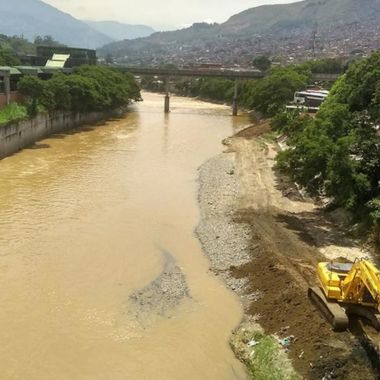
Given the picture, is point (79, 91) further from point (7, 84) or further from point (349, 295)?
point (349, 295)

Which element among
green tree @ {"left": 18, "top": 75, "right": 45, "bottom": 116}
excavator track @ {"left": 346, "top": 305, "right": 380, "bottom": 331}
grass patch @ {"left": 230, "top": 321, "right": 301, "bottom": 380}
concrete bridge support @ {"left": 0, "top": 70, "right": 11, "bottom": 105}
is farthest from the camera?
green tree @ {"left": 18, "top": 75, "right": 45, "bottom": 116}

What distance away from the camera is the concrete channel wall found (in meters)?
48.0

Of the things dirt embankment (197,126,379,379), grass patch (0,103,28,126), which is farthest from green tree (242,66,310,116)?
dirt embankment (197,126,379,379)

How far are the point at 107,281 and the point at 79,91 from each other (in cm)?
4745

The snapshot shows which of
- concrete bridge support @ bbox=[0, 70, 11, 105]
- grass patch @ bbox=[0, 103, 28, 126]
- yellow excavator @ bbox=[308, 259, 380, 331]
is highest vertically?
concrete bridge support @ bbox=[0, 70, 11, 105]

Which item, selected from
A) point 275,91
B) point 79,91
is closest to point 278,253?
point 79,91

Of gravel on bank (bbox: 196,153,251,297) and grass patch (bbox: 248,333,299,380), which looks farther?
gravel on bank (bbox: 196,153,251,297)

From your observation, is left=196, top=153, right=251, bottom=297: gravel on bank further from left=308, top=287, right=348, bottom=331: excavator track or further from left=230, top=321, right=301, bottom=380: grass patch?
left=308, top=287, right=348, bottom=331: excavator track

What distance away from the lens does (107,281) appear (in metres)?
22.6

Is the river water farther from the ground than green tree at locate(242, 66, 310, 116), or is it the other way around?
green tree at locate(242, 66, 310, 116)

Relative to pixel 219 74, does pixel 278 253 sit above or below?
below

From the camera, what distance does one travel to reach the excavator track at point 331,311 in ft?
51.3

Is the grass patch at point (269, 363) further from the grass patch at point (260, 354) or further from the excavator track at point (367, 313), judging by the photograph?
the excavator track at point (367, 313)

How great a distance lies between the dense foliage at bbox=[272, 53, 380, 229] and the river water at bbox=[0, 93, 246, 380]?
285 inches
